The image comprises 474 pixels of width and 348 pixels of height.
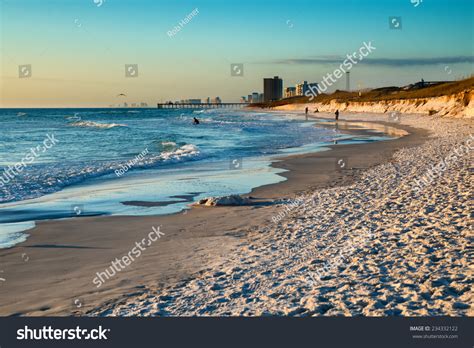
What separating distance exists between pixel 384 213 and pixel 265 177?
7.21 metres

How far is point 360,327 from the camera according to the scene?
496 centimetres

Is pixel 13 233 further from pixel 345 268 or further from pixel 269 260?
pixel 345 268

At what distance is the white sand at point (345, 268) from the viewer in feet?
18.3

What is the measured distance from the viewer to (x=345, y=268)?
22.4 feet

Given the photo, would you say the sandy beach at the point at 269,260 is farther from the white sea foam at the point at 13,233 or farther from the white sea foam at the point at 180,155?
the white sea foam at the point at 180,155
